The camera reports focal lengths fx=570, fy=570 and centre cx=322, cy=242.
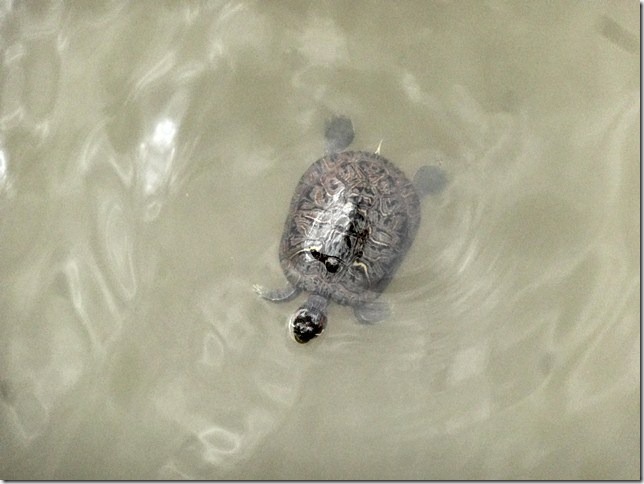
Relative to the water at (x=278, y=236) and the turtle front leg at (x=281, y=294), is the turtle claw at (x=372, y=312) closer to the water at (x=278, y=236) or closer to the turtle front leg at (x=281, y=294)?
the water at (x=278, y=236)

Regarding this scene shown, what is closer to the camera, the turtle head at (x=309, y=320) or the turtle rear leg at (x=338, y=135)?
the turtle head at (x=309, y=320)

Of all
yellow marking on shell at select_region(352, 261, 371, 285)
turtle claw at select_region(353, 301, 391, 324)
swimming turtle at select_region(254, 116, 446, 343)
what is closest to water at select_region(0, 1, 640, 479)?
turtle claw at select_region(353, 301, 391, 324)

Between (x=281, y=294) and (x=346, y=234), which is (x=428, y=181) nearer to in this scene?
(x=346, y=234)

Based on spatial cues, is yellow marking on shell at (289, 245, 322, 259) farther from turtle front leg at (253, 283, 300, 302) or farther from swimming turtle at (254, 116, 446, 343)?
turtle front leg at (253, 283, 300, 302)

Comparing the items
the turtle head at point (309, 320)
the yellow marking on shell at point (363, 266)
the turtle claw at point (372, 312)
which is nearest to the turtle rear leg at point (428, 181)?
the yellow marking on shell at point (363, 266)

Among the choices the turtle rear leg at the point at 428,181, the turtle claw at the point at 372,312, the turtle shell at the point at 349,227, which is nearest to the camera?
the turtle shell at the point at 349,227

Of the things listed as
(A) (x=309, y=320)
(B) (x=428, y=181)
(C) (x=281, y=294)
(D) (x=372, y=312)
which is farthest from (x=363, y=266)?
(B) (x=428, y=181)
